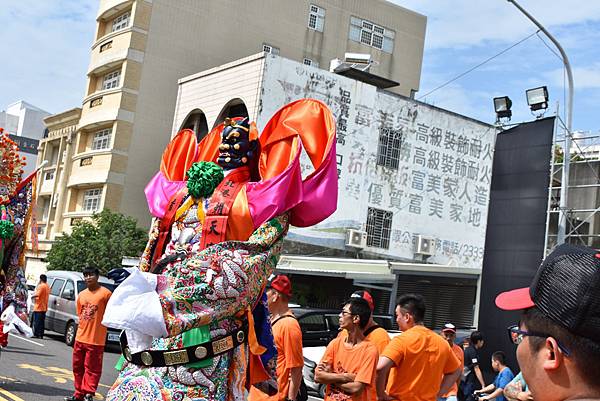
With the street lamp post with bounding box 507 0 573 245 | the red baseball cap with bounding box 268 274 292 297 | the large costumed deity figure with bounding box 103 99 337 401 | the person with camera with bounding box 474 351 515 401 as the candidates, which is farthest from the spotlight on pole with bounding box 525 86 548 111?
the large costumed deity figure with bounding box 103 99 337 401

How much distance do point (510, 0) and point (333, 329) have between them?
6934 millimetres

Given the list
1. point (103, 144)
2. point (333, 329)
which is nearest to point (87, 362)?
point (333, 329)

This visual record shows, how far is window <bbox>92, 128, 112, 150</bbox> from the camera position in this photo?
38.6m

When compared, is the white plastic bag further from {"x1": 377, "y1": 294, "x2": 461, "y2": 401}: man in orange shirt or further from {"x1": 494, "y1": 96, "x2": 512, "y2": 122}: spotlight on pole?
{"x1": 494, "y1": 96, "x2": 512, "y2": 122}: spotlight on pole

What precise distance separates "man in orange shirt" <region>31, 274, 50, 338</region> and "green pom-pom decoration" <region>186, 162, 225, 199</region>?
14.1 metres

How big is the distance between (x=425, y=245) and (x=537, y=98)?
11.5 metres

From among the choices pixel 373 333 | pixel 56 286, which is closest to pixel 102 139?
pixel 56 286

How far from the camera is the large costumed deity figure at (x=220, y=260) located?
11.8 ft

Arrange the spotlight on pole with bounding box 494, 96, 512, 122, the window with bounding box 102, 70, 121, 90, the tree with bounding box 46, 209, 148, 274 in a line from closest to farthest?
the spotlight on pole with bounding box 494, 96, 512, 122, the tree with bounding box 46, 209, 148, 274, the window with bounding box 102, 70, 121, 90

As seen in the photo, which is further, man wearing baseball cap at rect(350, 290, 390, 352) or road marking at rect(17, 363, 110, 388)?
road marking at rect(17, 363, 110, 388)

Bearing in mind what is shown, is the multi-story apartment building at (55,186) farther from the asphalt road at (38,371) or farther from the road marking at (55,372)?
the road marking at (55,372)

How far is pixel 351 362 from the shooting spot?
570cm

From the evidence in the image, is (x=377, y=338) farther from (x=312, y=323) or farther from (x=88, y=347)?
(x=312, y=323)

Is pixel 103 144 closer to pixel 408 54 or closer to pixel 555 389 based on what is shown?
pixel 408 54
